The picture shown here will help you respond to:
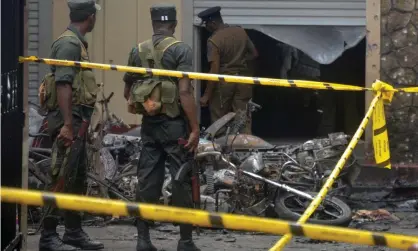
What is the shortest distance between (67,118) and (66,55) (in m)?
0.49

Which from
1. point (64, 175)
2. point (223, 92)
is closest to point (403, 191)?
point (223, 92)

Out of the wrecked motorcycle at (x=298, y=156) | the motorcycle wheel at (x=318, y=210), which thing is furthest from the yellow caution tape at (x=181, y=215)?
the wrecked motorcycle at (x=298, y=156)

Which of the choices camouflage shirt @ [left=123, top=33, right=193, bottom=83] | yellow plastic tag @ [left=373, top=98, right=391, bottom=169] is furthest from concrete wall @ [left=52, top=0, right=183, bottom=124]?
yellow plastic tag @ [left=373, top=98, right=391, bottom=169]

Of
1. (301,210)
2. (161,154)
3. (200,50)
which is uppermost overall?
(200,50)

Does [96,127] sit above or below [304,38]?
below

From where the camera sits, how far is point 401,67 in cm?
1104

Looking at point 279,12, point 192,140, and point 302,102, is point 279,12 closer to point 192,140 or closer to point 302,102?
point 302,102

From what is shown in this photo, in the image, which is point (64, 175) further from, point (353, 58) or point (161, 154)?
point (353, 58)

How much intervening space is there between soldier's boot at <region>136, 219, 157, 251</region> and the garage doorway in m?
5.24

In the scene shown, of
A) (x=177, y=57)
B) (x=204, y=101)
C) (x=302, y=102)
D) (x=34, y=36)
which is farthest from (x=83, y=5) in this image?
(x=302, y=102)

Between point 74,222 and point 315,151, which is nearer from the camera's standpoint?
point 74,222

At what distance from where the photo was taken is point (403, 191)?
1027 cm

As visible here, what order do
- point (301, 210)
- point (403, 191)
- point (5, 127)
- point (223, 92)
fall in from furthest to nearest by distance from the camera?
point (223, 92), point (403, 191), point (301, 210), point (5, 127)

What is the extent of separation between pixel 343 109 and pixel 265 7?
236 centimetres
